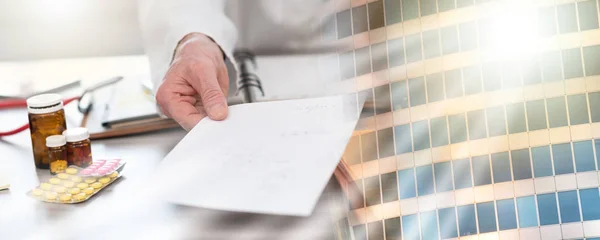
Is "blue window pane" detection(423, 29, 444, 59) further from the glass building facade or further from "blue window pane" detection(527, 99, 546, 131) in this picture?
"blue window pane" detection(527, 99, 546, 131)

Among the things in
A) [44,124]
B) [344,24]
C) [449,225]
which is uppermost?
[344,24]

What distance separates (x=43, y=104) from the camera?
1089 mm

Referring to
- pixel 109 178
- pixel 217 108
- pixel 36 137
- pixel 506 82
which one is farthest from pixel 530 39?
pixel 36 137

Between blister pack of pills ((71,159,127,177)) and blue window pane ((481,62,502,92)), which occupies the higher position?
blue window pane ((481,62,502,92))

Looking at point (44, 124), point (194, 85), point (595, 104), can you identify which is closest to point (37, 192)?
point (44, 124)

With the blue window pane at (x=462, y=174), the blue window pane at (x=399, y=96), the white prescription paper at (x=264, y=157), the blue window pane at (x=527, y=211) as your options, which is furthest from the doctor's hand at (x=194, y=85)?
the blue window pane at (x=527, y=211)

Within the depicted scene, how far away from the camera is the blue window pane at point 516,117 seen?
1026mm

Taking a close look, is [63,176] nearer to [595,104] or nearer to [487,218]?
[487,218]

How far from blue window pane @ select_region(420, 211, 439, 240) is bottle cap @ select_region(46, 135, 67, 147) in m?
0.56

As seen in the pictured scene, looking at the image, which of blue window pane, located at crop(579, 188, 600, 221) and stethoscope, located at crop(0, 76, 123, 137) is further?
stethoscope, located at crop(0, 76, 123, 137)

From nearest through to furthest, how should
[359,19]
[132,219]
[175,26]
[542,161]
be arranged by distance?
[132,219], [542,161], [359,19], [175,26]

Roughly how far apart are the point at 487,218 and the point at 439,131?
5.8 inches

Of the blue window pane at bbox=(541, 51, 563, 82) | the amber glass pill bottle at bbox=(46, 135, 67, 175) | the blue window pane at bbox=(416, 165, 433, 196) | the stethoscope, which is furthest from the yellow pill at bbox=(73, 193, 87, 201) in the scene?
the blue window pane at bbox=(541, 51, 563, 82)

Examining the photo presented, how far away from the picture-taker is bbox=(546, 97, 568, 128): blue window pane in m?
1.01
